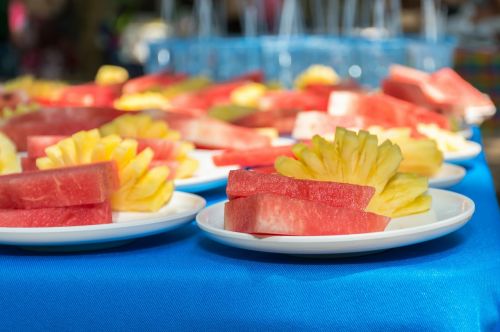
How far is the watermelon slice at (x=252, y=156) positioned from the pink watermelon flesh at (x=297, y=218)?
0.53 metres

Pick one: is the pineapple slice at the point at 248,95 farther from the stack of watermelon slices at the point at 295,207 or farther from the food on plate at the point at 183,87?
the stack of watermelon slices at the point at 295,207

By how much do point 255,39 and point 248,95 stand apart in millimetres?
1963

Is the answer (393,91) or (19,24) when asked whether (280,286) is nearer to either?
(393,91)

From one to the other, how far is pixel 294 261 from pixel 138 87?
229 cm

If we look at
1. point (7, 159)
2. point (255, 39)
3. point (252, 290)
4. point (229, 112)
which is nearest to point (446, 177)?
point (252, 290)

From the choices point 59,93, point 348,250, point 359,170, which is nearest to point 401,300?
point 348,250

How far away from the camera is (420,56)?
4195 millimetres

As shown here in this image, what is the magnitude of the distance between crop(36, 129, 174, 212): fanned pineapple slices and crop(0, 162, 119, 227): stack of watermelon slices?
7 cm

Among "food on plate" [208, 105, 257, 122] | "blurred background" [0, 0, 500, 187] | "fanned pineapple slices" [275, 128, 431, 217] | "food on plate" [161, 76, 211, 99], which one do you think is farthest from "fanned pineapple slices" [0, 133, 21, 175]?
"blurred background" [0, 0, 500, 187]

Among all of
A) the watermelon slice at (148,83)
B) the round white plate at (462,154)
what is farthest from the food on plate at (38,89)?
the round white plate at (462,154)

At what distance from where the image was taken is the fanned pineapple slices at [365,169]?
1.21 m

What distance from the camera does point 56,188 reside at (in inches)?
48.1

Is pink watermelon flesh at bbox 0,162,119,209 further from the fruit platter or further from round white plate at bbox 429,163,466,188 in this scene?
round white plate at bbox 429,163,466,188

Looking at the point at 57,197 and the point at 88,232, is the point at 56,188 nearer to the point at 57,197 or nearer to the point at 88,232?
the point at 57,197
